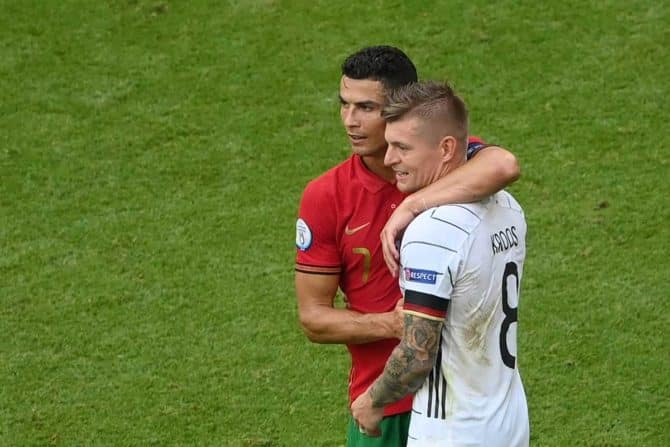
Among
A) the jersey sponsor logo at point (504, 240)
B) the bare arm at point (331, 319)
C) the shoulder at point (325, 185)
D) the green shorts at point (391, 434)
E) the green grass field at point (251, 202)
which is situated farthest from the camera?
the green grass field at point (251, 202)

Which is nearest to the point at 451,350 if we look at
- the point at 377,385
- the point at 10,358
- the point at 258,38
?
the point at 377,385

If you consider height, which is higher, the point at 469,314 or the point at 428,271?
the point at 428,271

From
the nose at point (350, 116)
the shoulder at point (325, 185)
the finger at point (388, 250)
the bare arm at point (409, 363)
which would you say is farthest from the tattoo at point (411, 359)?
the nose at point (350, 116)

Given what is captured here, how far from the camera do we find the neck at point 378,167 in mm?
4289

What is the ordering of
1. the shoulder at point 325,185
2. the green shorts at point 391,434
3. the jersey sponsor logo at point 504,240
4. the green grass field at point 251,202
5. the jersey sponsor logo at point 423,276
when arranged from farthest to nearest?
the green grass field at point 251,202 < the green shorts at point 391,434 < the shoulder at point 325,185 < the jersey sponsor logo at point 504,240 < the jersey sponsor logo at point 423,276

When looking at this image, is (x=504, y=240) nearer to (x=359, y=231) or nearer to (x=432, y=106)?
(x=432, y=106)

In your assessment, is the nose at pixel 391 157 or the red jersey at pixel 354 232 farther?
the red jersey at pixel 354 232

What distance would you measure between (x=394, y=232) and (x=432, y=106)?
42 centimetres

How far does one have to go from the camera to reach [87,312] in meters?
7.01

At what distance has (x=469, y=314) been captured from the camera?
12.1 feet

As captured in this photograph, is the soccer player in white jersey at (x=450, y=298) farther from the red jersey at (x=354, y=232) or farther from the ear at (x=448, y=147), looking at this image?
the red jersey at (x=354, y=232)

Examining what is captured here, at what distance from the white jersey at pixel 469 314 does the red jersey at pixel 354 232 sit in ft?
1.56

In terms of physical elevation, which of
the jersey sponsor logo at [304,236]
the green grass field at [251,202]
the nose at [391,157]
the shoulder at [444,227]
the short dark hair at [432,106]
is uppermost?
the short dark hair at [432,106]

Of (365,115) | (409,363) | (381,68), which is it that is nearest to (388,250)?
(409,363)
